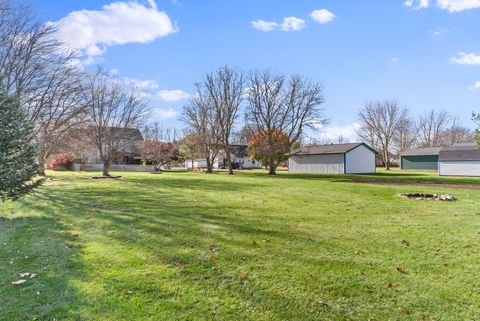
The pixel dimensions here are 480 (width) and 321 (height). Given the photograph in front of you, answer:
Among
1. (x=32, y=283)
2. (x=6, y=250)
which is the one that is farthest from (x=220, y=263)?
(x=6, y=250)

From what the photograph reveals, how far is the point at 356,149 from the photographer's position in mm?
39906

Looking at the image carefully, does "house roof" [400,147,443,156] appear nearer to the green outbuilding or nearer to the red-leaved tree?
the green outbuilding

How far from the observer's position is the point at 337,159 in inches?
1544

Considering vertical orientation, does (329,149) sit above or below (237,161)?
above

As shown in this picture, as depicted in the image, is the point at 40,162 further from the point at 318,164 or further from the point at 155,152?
the point at 318,164

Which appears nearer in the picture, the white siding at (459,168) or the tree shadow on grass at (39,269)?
the tree shadow on grass at (39,269)

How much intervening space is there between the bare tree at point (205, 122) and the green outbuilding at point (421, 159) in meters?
32.5

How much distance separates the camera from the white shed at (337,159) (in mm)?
38875

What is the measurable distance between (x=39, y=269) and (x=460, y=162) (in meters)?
39.7

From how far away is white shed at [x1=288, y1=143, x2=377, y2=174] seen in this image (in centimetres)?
3888

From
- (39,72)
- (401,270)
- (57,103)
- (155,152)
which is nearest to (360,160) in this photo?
(155,152)

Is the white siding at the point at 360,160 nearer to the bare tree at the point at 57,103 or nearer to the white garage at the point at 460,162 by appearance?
the white garage at the point at 460,162

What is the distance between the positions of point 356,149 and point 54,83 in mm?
33214

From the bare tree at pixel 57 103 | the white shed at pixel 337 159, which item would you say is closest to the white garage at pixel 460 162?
the white shed at pixel 337 159
